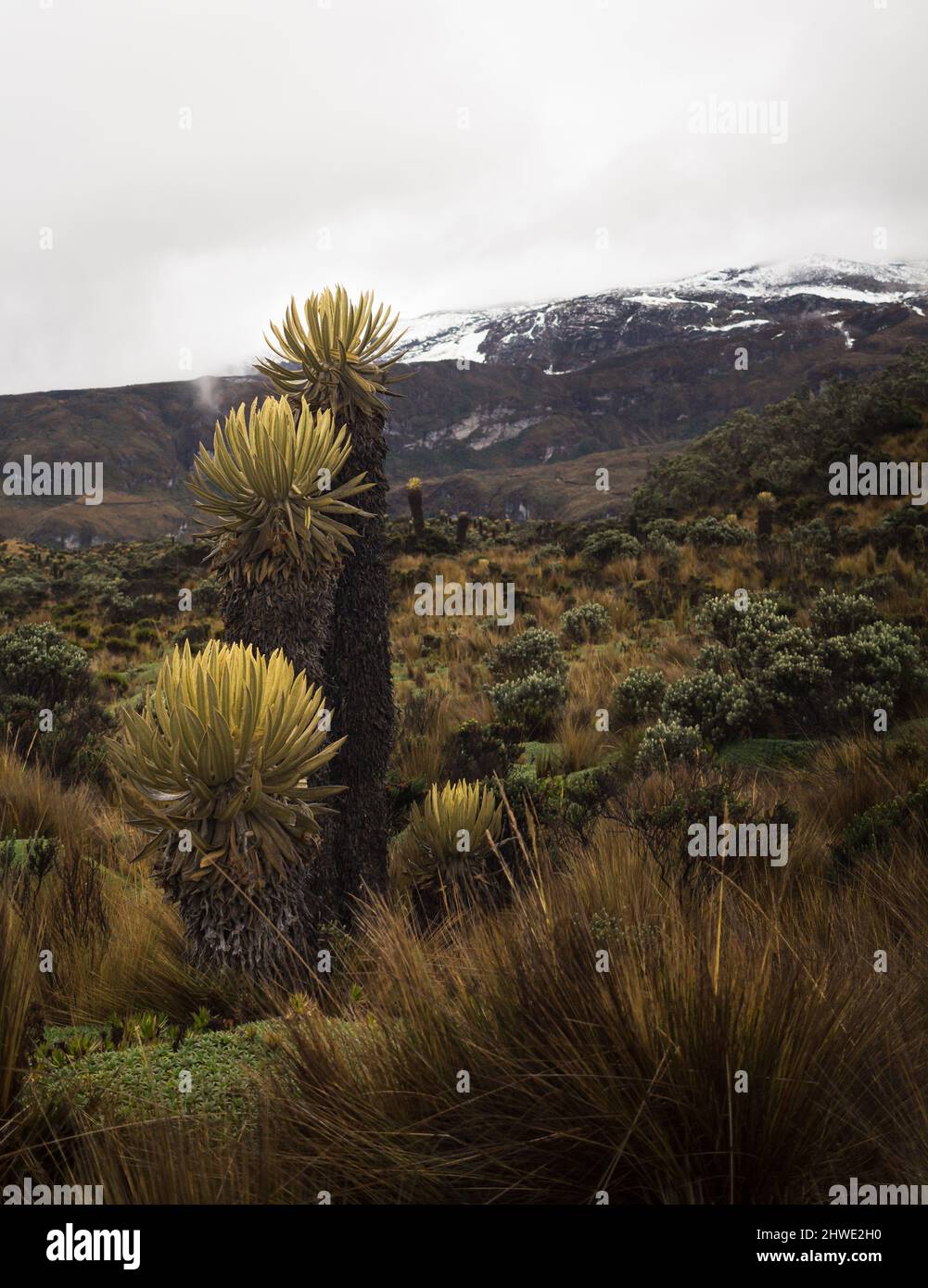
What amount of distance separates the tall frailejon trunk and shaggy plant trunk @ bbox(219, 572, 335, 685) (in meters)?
0.23

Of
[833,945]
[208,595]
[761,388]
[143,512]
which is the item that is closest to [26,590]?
[208,595]

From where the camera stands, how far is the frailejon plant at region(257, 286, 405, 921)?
4.03 metres

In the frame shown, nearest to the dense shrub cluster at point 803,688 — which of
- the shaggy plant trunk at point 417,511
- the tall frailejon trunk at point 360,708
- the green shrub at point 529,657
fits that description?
the green shrub at point 529,657

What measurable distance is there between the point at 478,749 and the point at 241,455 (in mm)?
3602

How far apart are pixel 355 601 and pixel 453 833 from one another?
4.35 ft

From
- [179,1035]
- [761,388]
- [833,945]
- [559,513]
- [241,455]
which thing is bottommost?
[179,1035]

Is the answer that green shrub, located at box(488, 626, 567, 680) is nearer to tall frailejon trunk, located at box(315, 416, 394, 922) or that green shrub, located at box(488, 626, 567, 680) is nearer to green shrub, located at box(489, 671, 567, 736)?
green shrub, located at box(489, 671, 567, 736)

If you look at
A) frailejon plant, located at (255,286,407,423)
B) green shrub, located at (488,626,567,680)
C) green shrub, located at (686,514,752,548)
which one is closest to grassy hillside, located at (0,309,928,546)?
green shrub, located at (686,514,752,548)

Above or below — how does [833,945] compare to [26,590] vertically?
below

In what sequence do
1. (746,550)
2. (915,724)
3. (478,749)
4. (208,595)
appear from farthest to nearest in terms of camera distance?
(208,595) < (746,550) < (478,749) < (915,724)

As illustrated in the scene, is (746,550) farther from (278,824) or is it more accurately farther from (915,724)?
(278,824)

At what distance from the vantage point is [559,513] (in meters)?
116

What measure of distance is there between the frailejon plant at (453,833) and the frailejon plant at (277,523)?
3.32 feet

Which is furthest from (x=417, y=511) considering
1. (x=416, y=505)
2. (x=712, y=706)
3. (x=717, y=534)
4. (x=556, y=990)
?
(x=556, y=990)
